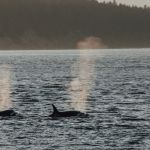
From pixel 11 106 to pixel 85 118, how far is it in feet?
52.5

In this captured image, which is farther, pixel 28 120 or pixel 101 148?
pixel 28 120

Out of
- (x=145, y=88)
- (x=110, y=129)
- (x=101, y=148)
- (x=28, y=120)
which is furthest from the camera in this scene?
(x=145, y=88)

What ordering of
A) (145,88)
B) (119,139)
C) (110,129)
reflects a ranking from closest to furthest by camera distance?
(119,139) < (110,129) < (145,88)

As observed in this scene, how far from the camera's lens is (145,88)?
110312mm

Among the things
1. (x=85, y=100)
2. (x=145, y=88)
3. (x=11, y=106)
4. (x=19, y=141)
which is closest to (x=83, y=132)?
(x=19, y=141)

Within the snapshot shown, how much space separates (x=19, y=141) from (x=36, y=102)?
3208 cm

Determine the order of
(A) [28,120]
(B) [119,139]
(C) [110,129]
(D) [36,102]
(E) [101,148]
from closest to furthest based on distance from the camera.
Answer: (E) [101,148] < (B) [119,139] < (C) [110,129] < (A) [28,120] < (D) [36,102]

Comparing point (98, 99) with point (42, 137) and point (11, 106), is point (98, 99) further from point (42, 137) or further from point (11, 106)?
point (42, 137)

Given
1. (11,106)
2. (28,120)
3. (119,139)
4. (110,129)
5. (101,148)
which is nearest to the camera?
(101,148)

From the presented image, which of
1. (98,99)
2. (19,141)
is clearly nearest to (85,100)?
(98,99)

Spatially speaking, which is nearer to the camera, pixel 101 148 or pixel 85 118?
pixel 101 148

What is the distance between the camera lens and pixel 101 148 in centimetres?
4897

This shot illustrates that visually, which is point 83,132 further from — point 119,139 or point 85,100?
point 85,100

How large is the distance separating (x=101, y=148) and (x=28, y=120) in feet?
50.9
